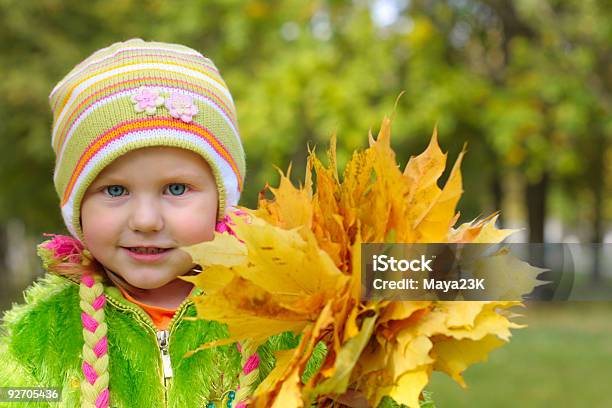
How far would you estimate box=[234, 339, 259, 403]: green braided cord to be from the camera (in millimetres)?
1869

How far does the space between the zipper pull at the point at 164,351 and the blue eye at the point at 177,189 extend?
0.36 metres

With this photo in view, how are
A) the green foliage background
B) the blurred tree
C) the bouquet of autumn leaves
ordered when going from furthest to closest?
the blurred tree → the green foliage background → the bouquet of autumn leaves

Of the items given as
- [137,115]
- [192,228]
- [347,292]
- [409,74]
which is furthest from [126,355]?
[409,74]

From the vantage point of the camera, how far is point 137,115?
201cm

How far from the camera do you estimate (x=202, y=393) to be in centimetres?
196

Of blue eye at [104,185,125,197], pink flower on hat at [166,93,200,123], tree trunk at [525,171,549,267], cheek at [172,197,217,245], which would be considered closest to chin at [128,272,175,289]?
cheek at [172,197,217,245]

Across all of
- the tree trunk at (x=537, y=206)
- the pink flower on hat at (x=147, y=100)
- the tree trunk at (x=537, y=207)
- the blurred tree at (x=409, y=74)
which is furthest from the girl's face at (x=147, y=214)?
the tree trunk at (x=537, y=206)

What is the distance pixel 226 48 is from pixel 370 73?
2663mm

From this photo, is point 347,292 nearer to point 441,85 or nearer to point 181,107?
point 181,107

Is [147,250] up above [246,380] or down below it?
above

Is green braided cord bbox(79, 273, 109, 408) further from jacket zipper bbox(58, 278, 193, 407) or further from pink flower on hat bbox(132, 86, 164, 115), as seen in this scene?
pink flower on hat bbox(132, 86, 164, 115)

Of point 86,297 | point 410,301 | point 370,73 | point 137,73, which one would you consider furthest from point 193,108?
point 370,73

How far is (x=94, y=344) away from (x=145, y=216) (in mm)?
338

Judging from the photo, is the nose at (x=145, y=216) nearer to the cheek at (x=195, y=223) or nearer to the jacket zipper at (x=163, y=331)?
the cheek at (x=195, y=223)
